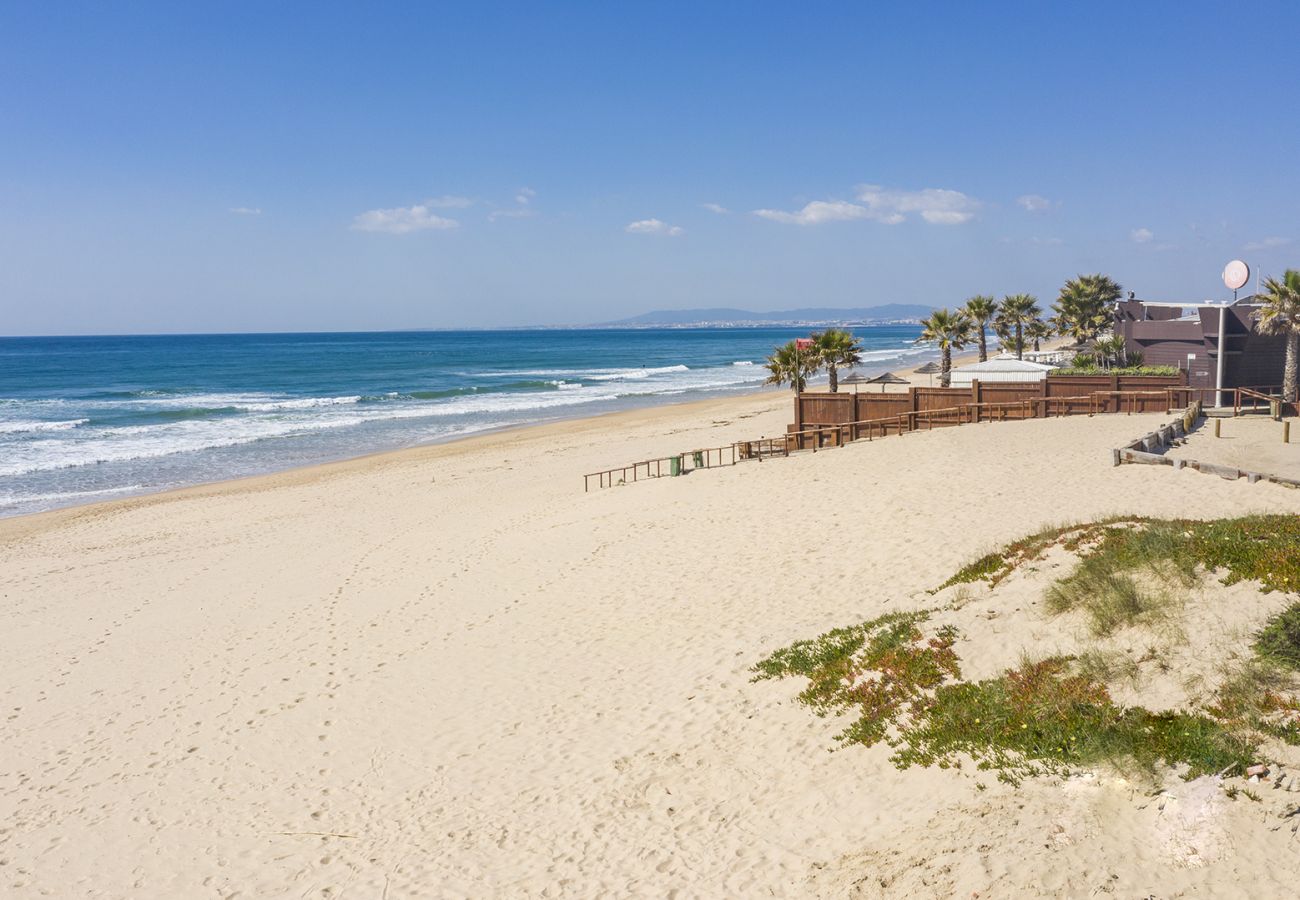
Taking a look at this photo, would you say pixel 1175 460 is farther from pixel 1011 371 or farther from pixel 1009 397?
pixel 1011 371

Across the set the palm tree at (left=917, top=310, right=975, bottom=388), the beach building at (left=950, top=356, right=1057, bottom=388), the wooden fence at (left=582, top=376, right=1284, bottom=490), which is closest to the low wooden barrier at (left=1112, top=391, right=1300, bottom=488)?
the wooden fence at (left=582, top=376, right=1284, bottom=490)

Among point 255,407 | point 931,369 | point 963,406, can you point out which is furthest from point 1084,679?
point 255,407

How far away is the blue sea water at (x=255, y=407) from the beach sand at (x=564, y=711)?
53.5ft

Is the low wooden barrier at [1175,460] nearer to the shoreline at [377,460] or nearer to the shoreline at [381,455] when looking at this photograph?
the shoreline at [381,455]

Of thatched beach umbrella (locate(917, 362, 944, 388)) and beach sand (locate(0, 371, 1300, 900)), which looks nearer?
beach sand (locate(0, 371, 1300, 900))

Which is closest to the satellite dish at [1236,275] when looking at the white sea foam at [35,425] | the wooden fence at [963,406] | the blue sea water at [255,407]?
the wooden fence at [963,406]

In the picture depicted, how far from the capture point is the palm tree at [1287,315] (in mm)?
28516

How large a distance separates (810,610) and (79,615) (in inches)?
612

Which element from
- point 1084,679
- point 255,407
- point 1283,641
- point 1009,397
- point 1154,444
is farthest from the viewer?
point 255,407

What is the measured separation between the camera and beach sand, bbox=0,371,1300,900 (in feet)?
22.8

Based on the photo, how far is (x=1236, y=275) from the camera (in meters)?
33.6

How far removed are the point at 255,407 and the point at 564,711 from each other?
2334 inches

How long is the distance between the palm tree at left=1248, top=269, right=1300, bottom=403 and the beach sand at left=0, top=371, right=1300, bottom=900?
8962 millimetres

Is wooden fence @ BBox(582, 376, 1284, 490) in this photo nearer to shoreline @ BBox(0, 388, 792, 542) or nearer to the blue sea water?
shoreline @ BBox(0, 388, 792, 542)
